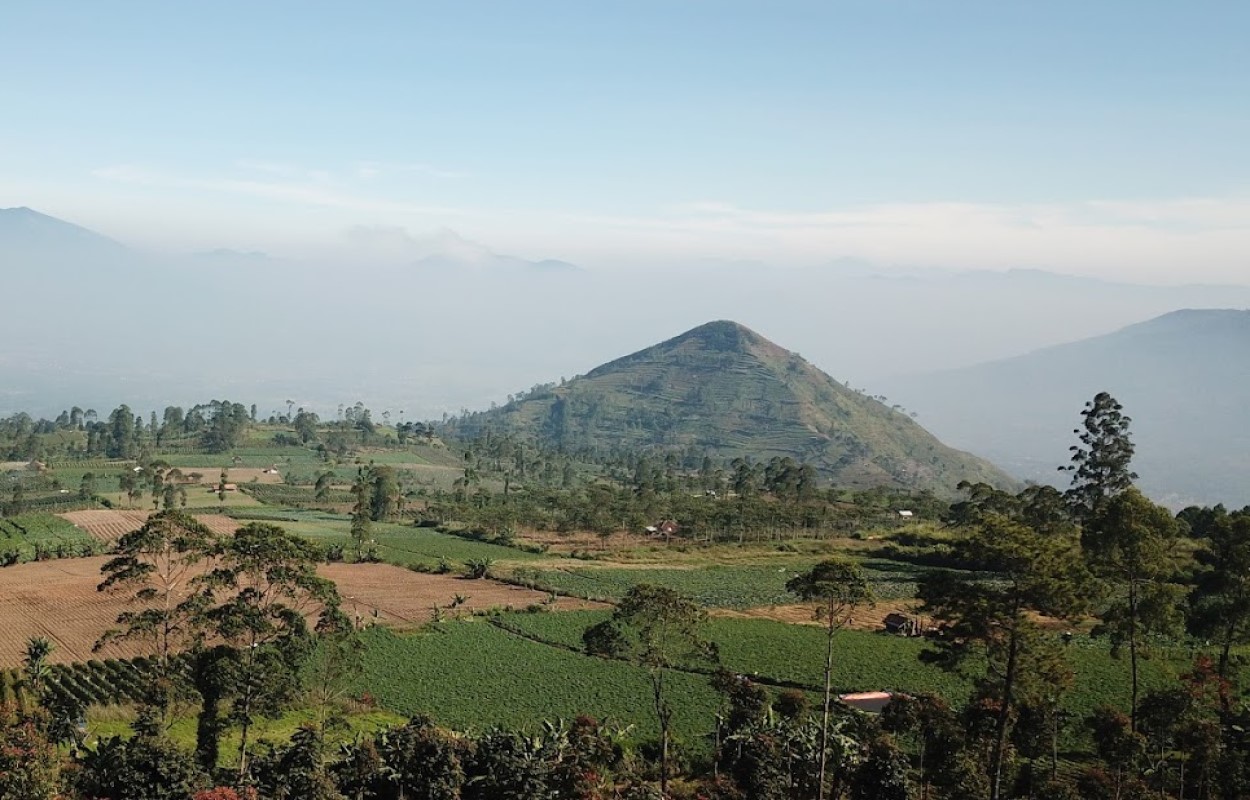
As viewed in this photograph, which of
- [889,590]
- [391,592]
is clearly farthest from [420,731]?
[889,590]

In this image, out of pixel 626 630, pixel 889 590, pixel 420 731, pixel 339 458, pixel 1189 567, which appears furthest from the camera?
pixel 339 458

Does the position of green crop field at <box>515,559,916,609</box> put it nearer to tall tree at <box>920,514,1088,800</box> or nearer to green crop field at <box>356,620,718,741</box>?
green crop field at <box>356,620,718,741</box>

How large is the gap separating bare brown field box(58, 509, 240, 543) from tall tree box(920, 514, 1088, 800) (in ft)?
215

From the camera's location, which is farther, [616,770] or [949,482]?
[949,482]

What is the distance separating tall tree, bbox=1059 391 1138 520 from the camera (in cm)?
6569

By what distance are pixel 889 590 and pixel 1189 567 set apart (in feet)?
58.7

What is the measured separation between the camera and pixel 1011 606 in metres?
23.0

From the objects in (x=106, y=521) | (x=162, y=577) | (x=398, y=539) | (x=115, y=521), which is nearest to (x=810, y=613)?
(x=162, y=577)

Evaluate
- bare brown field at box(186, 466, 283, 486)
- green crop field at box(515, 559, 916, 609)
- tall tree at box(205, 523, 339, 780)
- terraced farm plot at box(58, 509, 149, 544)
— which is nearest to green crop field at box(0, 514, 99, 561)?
terraced farm plot at box(58, 509, 149, 544)

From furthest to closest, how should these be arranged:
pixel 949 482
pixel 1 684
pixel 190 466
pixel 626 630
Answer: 1. pixel 949 482
2. pixel 190 466
3. pixel 626 630
4. pixel 1 684

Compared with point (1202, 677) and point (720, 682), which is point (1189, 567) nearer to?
point (1202, 677)

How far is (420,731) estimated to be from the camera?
81.4 feet

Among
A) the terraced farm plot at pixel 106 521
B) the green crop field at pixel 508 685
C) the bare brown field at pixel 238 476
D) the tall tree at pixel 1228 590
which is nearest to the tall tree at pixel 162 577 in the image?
the green crop field at pixel 508 685

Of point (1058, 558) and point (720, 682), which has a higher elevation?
point (1058, 558)
